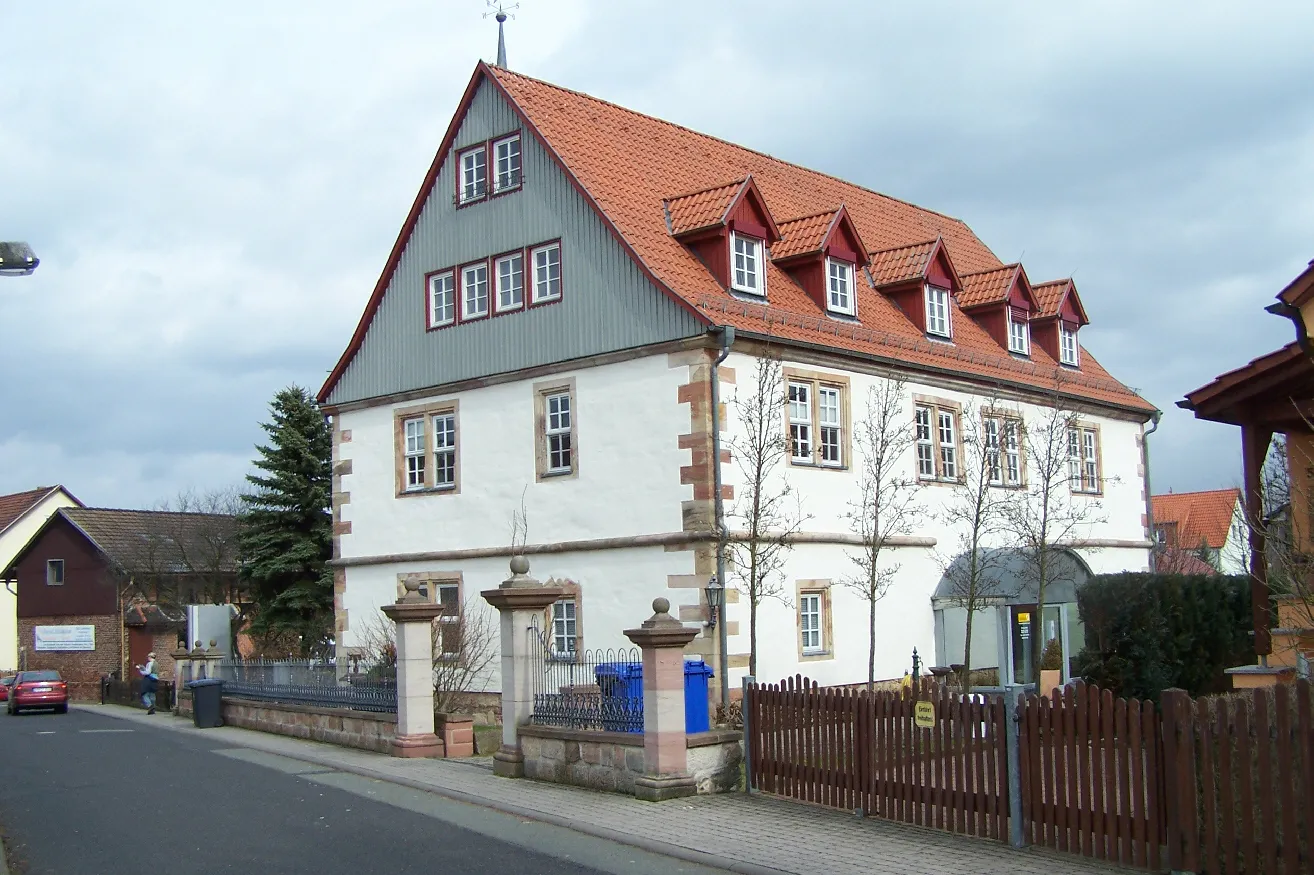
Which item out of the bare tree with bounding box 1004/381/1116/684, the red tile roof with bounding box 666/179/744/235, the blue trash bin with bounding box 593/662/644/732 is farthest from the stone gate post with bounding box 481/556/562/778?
the bare tree with bounding box 1004/381/1116/684

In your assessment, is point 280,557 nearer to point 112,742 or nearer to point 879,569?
point 112,742

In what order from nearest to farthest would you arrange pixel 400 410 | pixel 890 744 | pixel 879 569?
pixel 890 744
pixel 879 569
pixel 400 410

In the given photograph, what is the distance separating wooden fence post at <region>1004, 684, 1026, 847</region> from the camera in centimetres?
1142

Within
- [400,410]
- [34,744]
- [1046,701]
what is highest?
[400,410]

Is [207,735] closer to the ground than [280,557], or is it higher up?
closer to the ground

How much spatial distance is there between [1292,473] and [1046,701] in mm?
6155

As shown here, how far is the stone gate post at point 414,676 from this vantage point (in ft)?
62.7

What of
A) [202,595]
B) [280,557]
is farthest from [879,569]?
[202,595]

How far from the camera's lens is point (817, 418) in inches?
903

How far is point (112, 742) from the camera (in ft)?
80.3

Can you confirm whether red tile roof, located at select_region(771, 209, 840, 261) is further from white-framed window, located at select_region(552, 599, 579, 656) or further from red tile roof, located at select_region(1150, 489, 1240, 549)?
red tile roof, located at select_region(1150, 489, 1240, 549)

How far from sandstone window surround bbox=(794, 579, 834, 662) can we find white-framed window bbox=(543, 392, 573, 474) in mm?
4568

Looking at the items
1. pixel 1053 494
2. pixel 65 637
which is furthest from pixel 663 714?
pixel 65 637

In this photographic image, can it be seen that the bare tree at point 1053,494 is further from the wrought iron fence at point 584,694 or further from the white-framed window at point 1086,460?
the wrought iron fence at point 584,694
